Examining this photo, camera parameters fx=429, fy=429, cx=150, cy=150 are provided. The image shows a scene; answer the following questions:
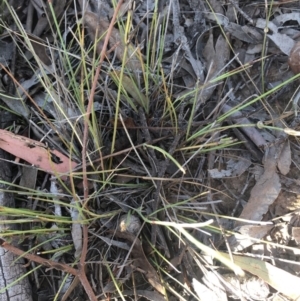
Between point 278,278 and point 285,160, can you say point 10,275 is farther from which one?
point 285,160

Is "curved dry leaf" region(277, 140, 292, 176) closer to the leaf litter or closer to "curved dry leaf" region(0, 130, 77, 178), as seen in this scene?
the leaf litter

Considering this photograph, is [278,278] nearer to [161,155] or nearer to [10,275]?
[161,155]

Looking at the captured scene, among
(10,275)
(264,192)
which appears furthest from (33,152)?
(264,192)

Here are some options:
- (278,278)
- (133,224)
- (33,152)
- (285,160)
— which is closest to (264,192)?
(285,160)

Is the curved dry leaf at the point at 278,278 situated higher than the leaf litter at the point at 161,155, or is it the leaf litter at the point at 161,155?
the leaf litter at the point at 161,155

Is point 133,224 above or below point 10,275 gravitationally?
above

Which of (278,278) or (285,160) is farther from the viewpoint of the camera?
(285,160)

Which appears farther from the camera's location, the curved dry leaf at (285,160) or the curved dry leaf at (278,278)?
the curved dry leaf at (285,160)

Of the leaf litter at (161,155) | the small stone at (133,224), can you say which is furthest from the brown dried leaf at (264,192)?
the small stone at (133,224)

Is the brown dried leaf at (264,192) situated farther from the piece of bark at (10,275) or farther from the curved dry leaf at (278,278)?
the piece of bark at (10,275)
